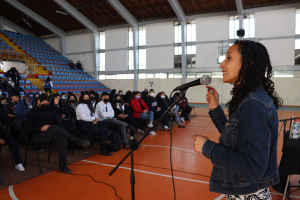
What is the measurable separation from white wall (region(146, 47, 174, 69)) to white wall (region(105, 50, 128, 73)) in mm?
2310

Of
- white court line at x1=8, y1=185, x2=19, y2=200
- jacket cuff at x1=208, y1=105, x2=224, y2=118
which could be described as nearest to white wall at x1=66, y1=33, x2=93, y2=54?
white court line at x1=8, y1=185, x2=19, y2=200

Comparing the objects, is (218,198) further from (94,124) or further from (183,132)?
(183,132)

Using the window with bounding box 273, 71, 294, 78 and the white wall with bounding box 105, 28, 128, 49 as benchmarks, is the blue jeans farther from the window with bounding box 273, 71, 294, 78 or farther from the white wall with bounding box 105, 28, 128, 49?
the white wall with bounding box 105, 28, 128, 49

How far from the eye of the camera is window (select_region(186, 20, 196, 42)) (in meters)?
17.2

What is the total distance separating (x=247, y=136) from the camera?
3.00 feet

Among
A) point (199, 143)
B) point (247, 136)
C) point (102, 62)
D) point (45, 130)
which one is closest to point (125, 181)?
point (45, 130)

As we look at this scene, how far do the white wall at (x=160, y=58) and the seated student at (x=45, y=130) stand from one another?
48.8ft

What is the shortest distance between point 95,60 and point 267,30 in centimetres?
1453

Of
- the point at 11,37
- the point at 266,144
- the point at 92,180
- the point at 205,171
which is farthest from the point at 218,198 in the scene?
the point at 11,37

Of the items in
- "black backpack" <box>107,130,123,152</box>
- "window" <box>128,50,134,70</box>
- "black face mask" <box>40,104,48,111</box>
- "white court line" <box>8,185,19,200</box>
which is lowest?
"white court line" <box>8,185,19,200</box>

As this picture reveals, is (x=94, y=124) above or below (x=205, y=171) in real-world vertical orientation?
above

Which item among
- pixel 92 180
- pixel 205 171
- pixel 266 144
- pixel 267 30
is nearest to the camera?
pixel 266 144

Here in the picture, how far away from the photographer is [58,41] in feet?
73.7

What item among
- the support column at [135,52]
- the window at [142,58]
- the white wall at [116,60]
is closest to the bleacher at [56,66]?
the white wall at [116,60]
